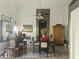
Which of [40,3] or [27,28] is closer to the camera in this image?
[40,3]

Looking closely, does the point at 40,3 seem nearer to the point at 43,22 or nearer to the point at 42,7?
the point at 42,7

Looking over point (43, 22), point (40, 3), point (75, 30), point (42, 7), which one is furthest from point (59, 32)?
point (75, 30)

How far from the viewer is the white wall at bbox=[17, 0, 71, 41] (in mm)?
14836

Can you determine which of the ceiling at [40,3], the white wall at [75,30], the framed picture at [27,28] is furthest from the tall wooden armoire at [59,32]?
the white wall at [75,30]

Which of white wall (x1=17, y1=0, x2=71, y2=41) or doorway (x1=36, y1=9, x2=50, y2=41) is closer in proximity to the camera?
white wall (x1=17, y1=0, x2=71, y2=41)

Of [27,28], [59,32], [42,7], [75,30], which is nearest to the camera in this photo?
[75,30]

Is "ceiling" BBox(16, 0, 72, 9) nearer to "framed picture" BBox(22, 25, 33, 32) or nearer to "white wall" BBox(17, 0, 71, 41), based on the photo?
"white wall" BBox(17, 0, 71, 41)

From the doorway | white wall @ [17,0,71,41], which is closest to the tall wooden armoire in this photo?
white wall @ [17,0,71,41]

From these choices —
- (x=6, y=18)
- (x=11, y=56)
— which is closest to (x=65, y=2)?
(x=6, y=18)

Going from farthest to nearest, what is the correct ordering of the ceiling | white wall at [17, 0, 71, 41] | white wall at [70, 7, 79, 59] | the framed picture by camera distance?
the framed picture < white wall at [17, 0, 71, 41] < the ceiling < white wall at [70, 7, 79, 59]

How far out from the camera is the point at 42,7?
1515 centimetres

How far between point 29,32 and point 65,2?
14.7 ft

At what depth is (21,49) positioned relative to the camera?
10.6 meters

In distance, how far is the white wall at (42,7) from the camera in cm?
1484
